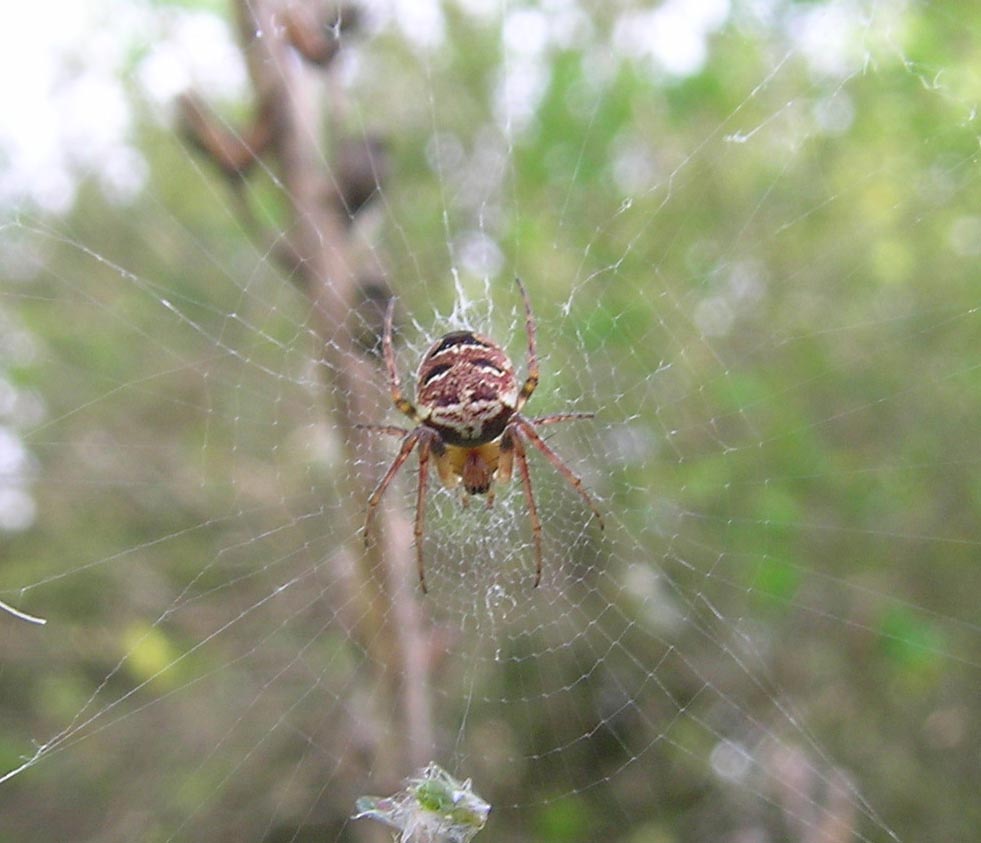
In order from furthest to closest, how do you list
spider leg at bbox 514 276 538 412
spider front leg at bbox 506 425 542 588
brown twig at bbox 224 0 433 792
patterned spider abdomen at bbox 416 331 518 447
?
spider front leg at bbox 506 425 542 588 < spider leg at bbox 514 276 538 412 < patterned spider abdomen at bbox 416 331 518 447 < brown twig at bbox 224 0 433 792

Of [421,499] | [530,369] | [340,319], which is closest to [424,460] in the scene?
[421,499]

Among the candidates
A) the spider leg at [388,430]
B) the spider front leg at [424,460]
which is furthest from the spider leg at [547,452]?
the spider leg at [388,430]

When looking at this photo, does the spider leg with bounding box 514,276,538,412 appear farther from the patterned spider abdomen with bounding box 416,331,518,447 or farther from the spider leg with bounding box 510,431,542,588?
the spider leg with bounding box 510,431,542,588

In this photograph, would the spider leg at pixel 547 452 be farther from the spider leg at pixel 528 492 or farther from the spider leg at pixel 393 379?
the spider leg at pixel 393 379

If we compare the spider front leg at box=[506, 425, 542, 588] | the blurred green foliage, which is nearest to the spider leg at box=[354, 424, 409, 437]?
the spider front leg at box=[506, 425, 542, 588]

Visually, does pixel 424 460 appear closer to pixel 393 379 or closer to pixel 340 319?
pixel 393 379
